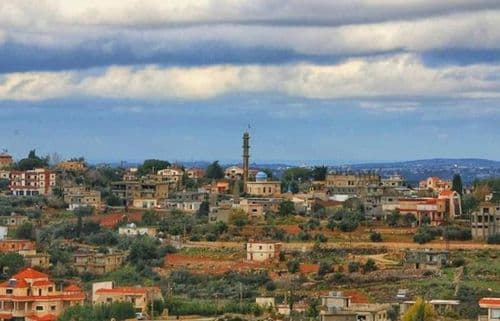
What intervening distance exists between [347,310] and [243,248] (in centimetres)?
2404

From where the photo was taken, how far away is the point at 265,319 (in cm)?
4675

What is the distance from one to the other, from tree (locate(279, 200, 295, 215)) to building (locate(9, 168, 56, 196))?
1930 cm

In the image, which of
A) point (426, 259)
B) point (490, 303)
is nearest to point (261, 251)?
point (426, 259)

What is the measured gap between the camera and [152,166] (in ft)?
369

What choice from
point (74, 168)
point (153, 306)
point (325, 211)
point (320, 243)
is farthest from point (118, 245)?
point (74, 168)

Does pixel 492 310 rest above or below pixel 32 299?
above

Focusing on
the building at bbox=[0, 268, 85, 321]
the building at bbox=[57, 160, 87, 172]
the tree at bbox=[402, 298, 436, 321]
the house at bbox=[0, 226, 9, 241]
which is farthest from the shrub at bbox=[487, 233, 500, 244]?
the building at bbox=[57, 160, 87, 172]

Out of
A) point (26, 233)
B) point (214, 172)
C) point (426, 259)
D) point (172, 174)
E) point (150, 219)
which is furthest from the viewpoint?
point (214, 172)

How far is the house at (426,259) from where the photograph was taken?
61281mm

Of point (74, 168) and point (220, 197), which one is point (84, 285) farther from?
point (74, 168)

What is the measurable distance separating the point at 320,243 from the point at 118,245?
9.72m

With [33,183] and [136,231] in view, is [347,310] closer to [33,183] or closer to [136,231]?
[136,231]

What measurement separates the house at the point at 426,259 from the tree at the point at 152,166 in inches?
1864

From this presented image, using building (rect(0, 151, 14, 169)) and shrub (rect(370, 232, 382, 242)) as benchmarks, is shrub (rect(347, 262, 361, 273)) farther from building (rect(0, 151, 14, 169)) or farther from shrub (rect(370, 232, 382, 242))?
building (rect(0, 151, 14, 169))
